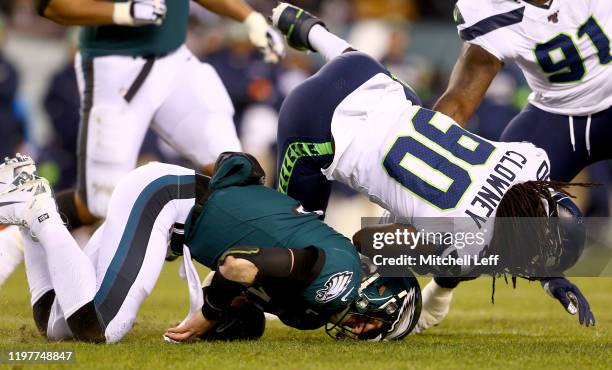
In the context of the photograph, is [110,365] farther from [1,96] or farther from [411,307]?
[1,96]

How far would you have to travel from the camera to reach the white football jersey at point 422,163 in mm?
3387

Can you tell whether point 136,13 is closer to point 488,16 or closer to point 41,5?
point 41,5

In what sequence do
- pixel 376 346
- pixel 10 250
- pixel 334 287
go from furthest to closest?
1. pixel 10 250
2. pixel 376 346
3. pixel 334 287

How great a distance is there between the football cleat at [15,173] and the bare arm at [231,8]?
165 cm

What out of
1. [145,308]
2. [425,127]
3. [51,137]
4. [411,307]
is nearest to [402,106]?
[425,127]

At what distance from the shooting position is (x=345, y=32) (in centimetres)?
1158

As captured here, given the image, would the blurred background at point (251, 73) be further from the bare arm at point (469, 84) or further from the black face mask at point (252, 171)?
the black face mask at point (252, 171)

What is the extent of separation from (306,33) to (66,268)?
1299 millimetres

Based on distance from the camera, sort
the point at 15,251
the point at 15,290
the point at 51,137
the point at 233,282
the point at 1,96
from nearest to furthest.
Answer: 1. the point at 233,282
2. the point at 15,251
3. the point at 15,290
4. the point at 1,96
5. the point at 51,137

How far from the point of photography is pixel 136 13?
474 cm

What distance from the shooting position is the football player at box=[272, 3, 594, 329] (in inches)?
134

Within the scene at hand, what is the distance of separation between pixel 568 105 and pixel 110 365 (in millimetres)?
2411

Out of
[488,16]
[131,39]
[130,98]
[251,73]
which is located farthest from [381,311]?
[251,73]

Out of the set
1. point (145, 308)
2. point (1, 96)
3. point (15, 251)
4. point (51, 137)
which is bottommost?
point (51, 137)
